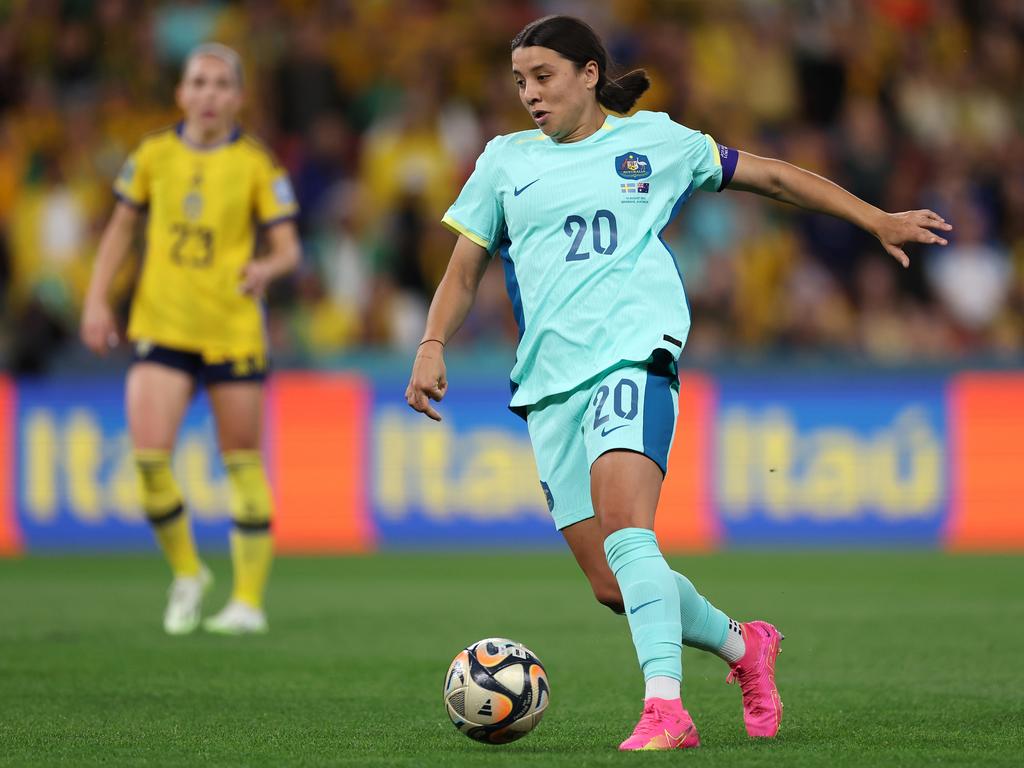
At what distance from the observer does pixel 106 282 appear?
8.87 meters

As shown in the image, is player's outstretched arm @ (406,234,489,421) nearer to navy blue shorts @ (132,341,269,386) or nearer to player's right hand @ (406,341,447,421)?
→ player's right hand @ (406,341,447,421)

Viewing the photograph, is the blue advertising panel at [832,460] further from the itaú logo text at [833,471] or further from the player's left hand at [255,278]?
the player's left hand at [255,278]

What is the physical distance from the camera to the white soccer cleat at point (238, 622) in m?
8.83

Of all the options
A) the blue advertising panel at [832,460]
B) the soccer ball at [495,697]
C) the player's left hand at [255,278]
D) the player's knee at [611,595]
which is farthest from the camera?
the blue advertising panel at [832,460]

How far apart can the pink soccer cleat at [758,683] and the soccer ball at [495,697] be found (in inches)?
24.3

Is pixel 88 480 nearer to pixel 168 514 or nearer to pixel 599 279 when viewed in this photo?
pixel 168 514

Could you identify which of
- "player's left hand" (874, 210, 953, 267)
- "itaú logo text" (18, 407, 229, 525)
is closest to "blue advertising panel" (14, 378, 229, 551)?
"itaú logo text" (18, 407, 229, 525)

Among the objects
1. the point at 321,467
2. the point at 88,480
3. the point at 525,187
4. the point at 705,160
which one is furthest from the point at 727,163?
the point at 88,480

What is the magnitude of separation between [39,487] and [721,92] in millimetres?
7589

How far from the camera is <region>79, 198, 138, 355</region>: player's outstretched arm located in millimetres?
8750

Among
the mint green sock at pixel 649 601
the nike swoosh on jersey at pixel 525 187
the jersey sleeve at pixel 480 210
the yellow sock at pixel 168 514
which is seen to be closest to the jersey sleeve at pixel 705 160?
the nike swoosh on jersey at pixel 525 187

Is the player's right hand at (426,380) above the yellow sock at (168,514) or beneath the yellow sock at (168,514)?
above

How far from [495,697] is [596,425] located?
2.77 feet

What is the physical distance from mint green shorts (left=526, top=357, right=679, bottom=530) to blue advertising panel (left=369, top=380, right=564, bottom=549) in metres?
8.83
